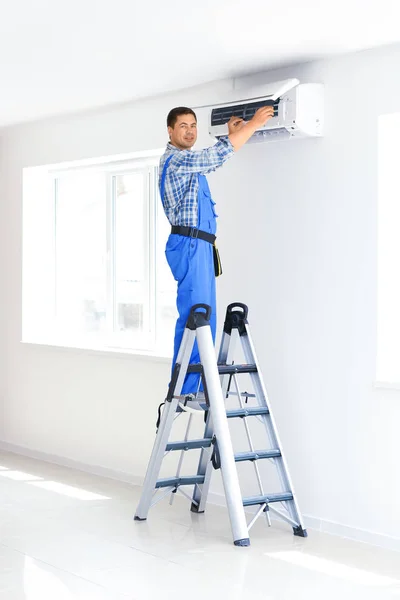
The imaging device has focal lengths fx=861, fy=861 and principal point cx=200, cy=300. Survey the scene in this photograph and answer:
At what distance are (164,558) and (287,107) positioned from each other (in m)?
2.22

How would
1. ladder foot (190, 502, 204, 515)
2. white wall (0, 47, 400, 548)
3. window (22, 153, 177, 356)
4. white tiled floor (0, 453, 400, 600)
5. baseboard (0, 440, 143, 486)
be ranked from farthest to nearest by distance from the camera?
1. window (22, 153, 177, 356)
2. baseboard (0, 440, 143, 486)
3. ladder foot (190, 502, 204, 515)
4. white wall (0, 47, 400, 548)
5. white tiled floor (0, 453, 400, 600)

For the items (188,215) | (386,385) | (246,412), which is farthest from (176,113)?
(386,385)

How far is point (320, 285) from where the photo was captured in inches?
172

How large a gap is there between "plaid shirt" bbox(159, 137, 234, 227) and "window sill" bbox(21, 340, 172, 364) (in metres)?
1.19

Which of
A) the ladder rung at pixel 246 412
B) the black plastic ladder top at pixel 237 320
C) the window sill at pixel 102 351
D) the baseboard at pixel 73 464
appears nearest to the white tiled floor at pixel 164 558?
the baseboard at pixel 73 464

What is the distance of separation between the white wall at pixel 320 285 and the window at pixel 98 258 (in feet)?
1.41

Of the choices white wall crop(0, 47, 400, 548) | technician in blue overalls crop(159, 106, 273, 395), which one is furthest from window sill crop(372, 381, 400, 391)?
technician in blue overalls crop(159, 106, 273, 395)

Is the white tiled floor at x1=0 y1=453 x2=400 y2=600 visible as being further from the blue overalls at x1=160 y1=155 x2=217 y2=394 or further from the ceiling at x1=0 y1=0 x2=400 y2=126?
the ceiling at x1=0 y1=0 x2=400 y2=126

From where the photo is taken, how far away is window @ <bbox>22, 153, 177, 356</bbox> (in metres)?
5.65

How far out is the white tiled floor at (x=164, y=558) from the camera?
11.4ft

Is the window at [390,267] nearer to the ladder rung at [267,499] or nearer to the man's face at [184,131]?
the ladder rung at [267,499]

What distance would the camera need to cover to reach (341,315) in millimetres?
4277

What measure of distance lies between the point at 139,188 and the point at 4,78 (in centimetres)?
125

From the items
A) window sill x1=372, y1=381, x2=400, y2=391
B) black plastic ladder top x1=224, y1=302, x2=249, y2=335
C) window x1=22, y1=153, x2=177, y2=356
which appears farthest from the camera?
window x1=22, y1=153, x2=177, y2=356
